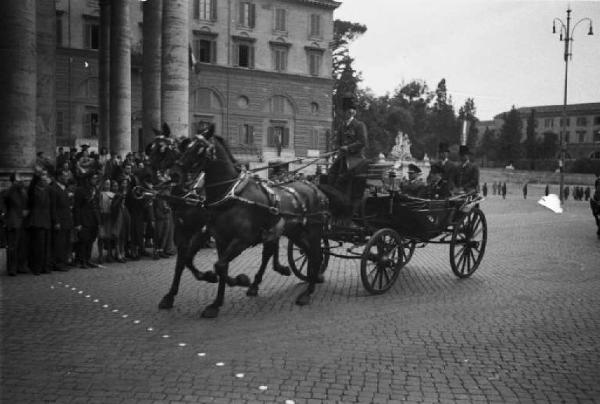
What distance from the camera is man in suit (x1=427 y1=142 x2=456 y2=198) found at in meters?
11.5

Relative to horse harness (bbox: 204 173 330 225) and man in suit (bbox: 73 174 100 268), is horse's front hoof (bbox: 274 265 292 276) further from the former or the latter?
man in suit (bbox: 73 174 100 268)

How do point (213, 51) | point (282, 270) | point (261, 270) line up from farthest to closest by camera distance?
point (213, 51) < point (282, 270) < point (261, 270)

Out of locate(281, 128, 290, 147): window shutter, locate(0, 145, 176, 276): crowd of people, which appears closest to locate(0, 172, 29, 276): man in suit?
locate(0, 145, 176, 276): crowd of people

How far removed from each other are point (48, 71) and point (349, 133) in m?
12.2

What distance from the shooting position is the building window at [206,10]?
49688 millimetres

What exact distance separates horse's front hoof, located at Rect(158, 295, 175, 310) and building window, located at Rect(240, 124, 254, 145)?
149ft

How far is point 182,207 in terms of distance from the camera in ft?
28.9

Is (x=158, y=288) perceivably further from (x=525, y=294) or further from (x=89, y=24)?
(x=89, y=24)

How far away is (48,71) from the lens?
1789cm

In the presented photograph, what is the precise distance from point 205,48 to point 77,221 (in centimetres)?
4075

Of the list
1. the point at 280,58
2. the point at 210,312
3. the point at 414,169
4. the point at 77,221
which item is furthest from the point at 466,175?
the point at 280,58

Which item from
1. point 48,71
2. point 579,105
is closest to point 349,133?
point 48,71

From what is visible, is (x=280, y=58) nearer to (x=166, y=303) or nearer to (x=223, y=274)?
(x=166, y=303)

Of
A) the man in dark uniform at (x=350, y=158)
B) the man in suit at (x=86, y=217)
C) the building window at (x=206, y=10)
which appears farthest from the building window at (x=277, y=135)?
the man in dark uniform at (x=350, y=158)
